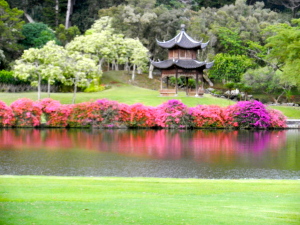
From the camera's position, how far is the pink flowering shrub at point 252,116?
1721 inches

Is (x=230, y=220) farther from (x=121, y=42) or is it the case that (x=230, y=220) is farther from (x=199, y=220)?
(x=121, y=42)

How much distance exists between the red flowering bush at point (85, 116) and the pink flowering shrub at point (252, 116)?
12.1 metres

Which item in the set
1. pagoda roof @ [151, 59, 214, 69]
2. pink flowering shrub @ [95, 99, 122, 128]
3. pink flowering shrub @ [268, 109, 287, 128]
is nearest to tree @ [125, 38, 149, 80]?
pagoda roof @ [151, 59, 214, 69]

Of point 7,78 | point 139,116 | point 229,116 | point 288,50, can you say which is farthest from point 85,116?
point 288,50

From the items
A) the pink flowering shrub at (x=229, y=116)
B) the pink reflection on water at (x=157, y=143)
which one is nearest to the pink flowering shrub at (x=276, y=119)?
the pink flowering shrub at (x=229, y=116)

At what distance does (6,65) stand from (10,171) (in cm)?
4025

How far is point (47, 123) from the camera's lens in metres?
42.8

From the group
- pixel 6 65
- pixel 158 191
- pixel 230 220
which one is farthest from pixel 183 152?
pixel 6 65

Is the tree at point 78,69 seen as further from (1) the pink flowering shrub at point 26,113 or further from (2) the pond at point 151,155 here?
(2) the pond at point 151,155

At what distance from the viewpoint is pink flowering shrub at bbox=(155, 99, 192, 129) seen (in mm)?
43438

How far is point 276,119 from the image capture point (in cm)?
4381

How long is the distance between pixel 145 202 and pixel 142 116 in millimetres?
32360

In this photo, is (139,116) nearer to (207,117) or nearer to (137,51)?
(207,117)

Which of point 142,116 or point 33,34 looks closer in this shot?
point 142,116
